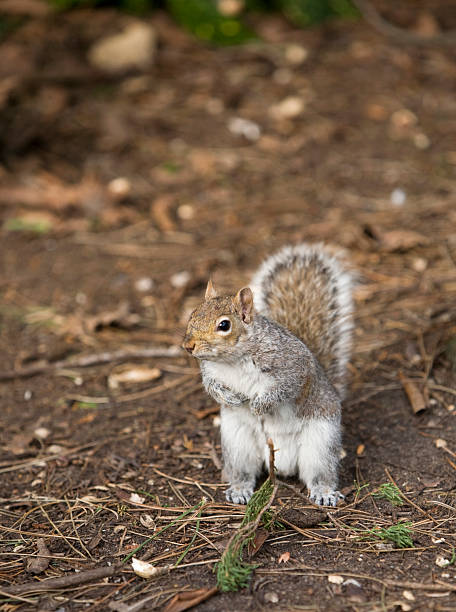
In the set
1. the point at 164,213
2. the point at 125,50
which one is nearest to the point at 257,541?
the point at 164,213

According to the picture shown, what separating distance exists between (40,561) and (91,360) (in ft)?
5.03

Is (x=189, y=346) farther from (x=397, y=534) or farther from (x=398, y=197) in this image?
(x=398, y=197)

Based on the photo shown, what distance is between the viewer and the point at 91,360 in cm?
384

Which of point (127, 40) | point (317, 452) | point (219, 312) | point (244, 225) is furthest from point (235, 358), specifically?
point (127, 40)

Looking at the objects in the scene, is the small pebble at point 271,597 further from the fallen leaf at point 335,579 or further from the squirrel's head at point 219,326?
the squirrel's head at point 219,326

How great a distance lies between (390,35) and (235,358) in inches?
225

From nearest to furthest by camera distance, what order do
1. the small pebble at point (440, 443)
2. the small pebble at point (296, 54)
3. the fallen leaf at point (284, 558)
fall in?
the fallen leaf at point (284, 558) < the small pebble at point (440, 443) < the small pebble at point (296, 54)

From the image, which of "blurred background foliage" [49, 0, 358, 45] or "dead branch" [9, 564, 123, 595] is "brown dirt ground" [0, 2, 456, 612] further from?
"blurred background foliage" [49, 0, 358, 45]

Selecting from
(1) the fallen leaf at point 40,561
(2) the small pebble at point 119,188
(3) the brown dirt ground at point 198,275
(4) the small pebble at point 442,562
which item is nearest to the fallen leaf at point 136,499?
(3) the brown dirt ground at point 198,275

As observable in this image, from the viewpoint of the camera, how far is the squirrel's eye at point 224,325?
99.5 inches

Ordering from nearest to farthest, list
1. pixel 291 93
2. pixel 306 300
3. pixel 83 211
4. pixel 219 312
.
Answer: pixel 219 312
pixel 306 300
pixel 83 211
pixel 291 93

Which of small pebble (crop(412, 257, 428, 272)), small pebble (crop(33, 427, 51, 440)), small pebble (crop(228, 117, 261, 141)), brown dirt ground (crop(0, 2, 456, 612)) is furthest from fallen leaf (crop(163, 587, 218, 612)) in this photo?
small pebble (crop(228, 117, 261, 141))

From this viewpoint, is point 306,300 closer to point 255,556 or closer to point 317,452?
point 317,452

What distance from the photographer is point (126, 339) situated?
4.08m
